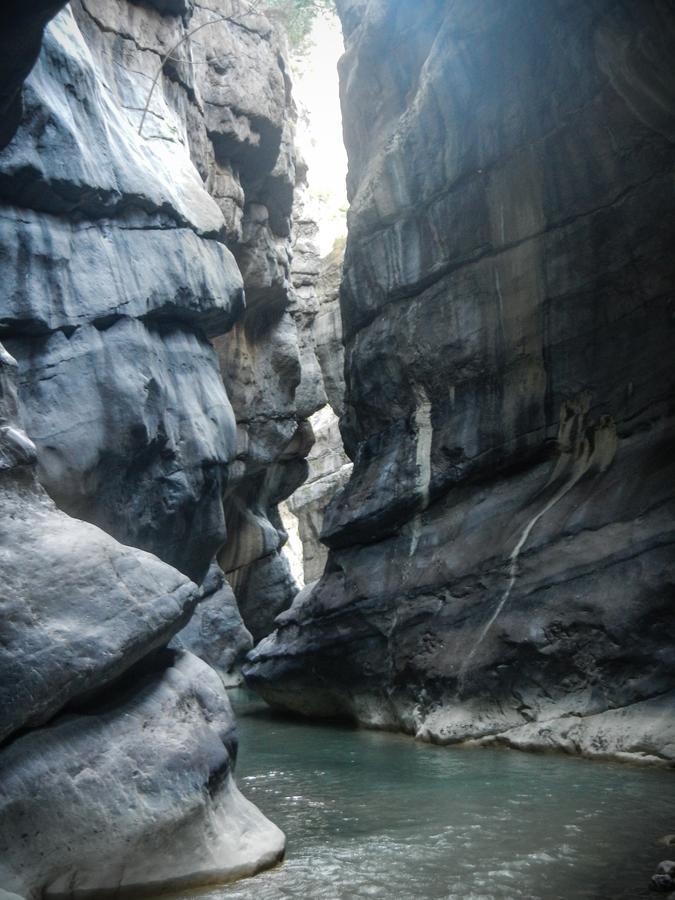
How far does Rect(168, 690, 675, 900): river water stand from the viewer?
5566 mm

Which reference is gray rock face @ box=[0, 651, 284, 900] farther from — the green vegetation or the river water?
the green vegetation

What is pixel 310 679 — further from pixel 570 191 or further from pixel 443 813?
pixel 570 191

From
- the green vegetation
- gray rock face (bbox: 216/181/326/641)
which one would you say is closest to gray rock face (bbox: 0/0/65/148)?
the green vegetation

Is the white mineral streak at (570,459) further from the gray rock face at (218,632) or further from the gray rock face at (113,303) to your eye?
the gray rock face at (218,632)

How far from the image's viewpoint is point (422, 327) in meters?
13.7

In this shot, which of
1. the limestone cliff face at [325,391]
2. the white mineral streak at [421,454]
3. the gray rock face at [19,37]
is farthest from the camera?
the limestone cliff face at [325,391]

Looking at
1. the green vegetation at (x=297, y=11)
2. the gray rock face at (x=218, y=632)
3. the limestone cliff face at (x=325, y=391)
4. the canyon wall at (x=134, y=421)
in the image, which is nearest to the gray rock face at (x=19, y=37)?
the canyon wall at (x=134, y=421)

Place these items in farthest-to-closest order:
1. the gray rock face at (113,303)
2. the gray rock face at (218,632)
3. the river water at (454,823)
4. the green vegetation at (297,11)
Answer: the gray rock face at (218,632) → the green vegetation at (297,11) → the gray rock face at (113,303) → the river water at (454,823)

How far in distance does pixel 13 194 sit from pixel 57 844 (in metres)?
7.67

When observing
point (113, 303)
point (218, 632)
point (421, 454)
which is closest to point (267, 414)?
point (218, 632)

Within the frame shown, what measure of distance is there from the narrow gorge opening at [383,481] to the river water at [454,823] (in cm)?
5

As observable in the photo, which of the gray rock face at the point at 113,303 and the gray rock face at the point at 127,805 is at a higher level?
the gray rock face at the point at 113,303

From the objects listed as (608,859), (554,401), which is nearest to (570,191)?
(554,401)

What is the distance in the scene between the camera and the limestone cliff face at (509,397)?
1052 cm
